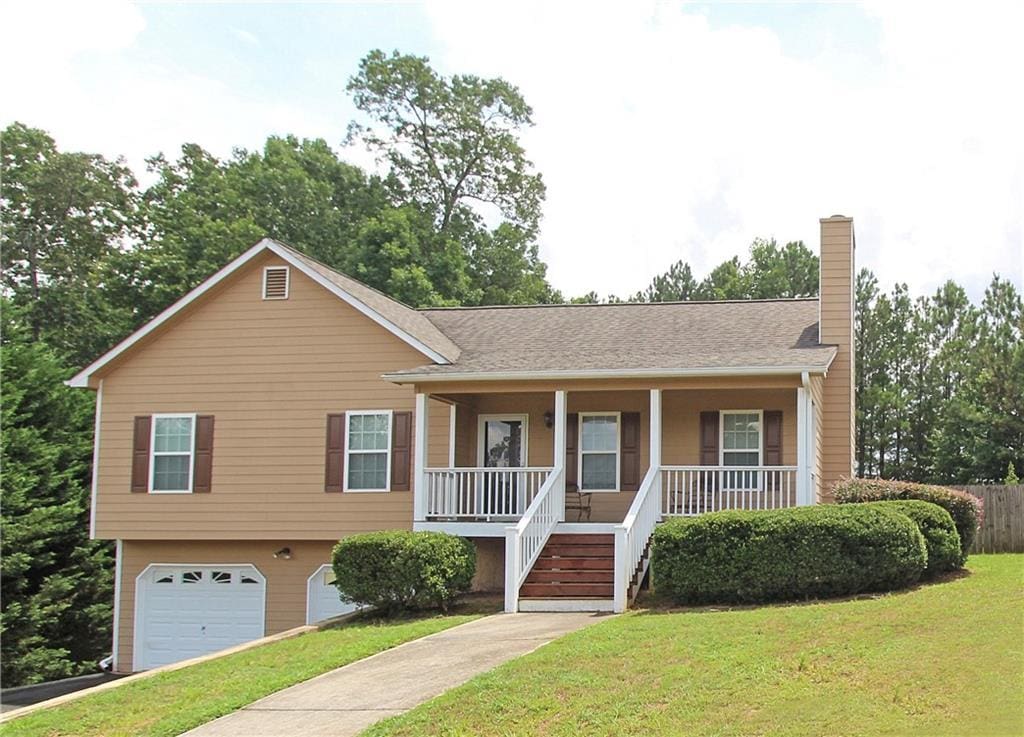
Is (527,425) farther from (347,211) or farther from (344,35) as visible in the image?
(347,211)

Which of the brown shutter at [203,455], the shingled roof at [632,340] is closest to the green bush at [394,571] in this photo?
the shingled roof at [632,340]

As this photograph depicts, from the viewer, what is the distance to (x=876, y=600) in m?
14.9

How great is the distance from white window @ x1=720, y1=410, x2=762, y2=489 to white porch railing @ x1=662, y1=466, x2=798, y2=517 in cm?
34

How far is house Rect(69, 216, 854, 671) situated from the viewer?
813 inches

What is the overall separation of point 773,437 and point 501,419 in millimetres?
4704

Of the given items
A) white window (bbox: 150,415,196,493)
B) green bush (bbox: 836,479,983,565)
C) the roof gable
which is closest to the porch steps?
green bush (bbox: 836,479,983,565)

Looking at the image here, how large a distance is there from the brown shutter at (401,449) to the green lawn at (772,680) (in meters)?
7.83

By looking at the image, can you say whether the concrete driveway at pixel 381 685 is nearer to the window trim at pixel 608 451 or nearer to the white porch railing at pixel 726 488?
the white porch railing at pixel 726 488

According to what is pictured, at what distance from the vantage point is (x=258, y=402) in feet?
72.7

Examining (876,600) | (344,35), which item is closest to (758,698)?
(876,600)

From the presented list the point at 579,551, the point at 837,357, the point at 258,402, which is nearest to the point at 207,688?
the point at 579,551

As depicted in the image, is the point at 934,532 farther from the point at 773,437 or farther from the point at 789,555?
the point at 773,437

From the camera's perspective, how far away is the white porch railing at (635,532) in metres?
16.8

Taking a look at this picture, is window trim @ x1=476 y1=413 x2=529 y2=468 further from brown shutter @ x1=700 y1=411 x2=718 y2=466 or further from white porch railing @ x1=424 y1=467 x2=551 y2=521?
brown shutter @ x1=700 y1=411 x2=718 y2=466
